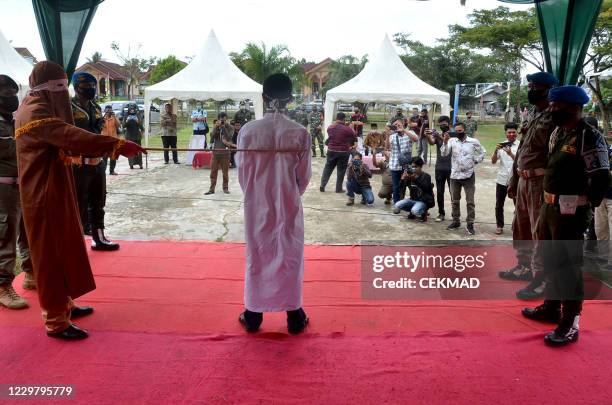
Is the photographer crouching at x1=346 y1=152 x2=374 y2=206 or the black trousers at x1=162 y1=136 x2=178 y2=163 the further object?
the black trousers at x1=162 y1=136 x2=178 y2=163

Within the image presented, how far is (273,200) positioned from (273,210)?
0.06m

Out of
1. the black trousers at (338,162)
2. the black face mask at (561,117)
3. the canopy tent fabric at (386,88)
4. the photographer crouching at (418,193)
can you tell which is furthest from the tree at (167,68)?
the black face mask at (561,117)

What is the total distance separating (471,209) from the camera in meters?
5.91

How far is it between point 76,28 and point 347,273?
3137 millimetres

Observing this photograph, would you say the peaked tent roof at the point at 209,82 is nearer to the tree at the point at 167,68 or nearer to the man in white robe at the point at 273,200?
the man in white robe at the point at 273,200

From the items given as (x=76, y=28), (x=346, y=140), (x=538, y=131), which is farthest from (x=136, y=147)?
(x=346, y=140)

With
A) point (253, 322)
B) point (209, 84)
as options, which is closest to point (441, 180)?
point (253, 322)

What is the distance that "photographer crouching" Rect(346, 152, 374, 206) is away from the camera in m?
7.73

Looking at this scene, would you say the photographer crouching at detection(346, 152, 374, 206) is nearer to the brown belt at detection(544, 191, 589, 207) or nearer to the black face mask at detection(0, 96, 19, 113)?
the brown belt at detection(544, 191, 589, 207)

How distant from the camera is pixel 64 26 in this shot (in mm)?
3906

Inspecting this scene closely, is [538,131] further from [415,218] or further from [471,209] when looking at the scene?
[415,218]

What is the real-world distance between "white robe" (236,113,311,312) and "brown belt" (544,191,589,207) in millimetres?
1497

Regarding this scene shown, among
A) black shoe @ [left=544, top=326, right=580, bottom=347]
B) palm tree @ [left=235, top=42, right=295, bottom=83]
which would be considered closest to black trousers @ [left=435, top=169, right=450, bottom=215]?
black shoe @ [left=544, top=326, right=580, bottom=347]

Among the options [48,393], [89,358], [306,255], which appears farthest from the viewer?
[306,255]
